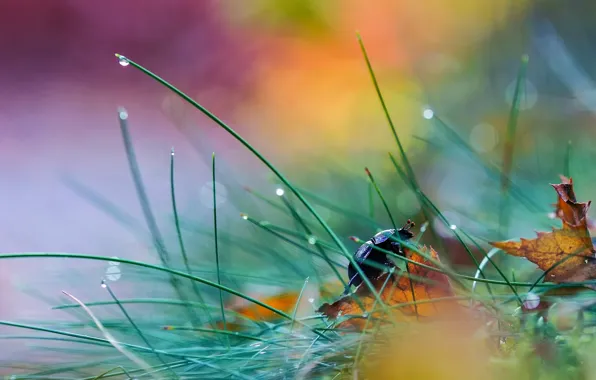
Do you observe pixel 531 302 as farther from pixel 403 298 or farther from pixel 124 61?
pixel 124 61

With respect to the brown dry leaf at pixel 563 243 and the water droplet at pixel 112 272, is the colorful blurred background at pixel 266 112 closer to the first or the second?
the water droplet at pixel 112 272

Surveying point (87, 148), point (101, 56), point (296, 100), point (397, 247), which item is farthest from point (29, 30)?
point (397, 247)

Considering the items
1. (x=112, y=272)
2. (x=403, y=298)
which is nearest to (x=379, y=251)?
(x=403, y=298)

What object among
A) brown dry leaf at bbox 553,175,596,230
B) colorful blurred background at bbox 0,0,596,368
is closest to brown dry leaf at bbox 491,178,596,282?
brown dry leaf at bbox 553,175,596,230

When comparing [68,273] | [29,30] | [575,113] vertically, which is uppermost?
[29,30]

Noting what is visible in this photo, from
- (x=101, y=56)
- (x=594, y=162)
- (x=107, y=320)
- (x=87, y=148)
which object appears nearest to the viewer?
(x=107, y=320)

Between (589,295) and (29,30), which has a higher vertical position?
(29,30)

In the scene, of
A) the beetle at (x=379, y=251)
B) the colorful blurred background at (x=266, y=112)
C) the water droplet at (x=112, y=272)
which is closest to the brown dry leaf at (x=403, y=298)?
the beetle at (x=379, y=251)

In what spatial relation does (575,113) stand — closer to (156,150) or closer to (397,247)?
(397,247)
